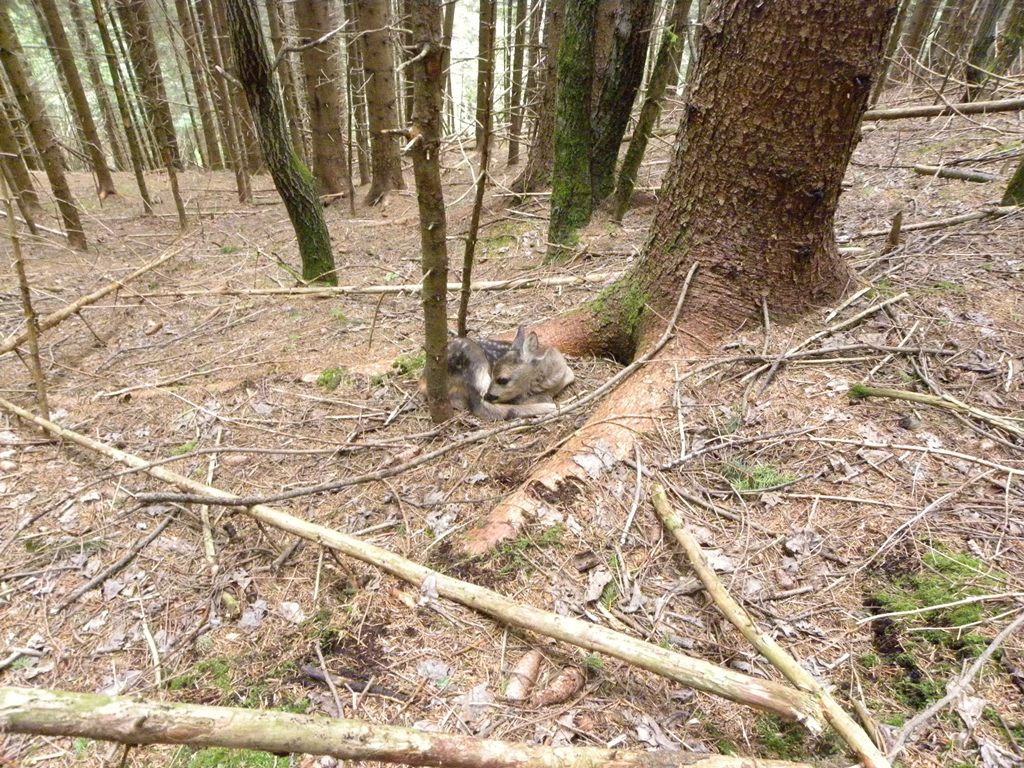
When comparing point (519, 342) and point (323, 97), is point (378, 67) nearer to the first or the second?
point (323, 97)

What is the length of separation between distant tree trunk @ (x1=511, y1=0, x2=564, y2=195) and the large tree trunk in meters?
4.81

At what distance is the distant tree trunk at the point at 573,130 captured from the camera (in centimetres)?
580

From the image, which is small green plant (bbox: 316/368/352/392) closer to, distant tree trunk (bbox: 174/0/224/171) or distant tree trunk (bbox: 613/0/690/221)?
distant tree trunk (bbox: 613/0/690/221)

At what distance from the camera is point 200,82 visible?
14.5 meters

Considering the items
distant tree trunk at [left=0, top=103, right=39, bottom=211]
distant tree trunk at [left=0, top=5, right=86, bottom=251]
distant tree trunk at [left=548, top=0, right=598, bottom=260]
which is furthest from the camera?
distant tree trunk at [left=0, top=5, right=86, bottom=251]

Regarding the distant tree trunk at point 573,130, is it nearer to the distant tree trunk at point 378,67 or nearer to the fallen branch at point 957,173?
the fallen branch at point 957,173

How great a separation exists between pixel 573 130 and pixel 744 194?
11.5 feet

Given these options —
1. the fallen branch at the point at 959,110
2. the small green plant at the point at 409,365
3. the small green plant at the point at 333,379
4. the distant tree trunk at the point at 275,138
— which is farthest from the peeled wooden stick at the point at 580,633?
the fallen branch at the point at 959,110

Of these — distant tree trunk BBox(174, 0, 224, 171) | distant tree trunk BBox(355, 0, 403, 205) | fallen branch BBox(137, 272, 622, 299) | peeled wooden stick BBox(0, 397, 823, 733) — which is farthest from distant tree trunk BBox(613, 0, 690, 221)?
distant tree trunk BBox(174, 0, 224, 171)

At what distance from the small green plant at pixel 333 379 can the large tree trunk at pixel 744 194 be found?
7.19ft

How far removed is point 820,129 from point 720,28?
825mm

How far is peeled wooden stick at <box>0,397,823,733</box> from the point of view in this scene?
1770mm

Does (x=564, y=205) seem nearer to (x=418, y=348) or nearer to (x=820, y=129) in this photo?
(x=418, y=348)

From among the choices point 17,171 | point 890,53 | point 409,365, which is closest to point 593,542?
point 409,365
